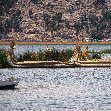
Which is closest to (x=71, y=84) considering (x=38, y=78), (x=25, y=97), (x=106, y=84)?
(x=106, y=84)

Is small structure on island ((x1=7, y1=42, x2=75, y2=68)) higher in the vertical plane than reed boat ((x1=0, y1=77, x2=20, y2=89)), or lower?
lower

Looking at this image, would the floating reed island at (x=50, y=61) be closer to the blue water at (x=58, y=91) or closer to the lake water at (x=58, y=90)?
the lake water at (x=58, y=90)

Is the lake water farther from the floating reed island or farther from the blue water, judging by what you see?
the floating reed island

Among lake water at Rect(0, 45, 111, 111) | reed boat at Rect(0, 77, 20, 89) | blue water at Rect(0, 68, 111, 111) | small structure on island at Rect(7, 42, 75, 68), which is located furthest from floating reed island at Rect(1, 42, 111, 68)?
reed boat at Rect(0, 77, 20, 89)

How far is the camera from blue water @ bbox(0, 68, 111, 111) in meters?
69.8

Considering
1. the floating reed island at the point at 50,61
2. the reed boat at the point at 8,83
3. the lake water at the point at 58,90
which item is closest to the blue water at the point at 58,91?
the lake water at the point at 58,90

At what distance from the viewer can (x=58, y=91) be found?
8538cm

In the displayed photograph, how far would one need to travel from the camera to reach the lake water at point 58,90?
2747 inches

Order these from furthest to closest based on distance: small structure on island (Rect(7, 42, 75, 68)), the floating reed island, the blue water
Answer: the floating reed island
small structure on island (Rect(7, 42, 75, 68))
the blue water

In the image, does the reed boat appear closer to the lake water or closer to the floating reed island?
the lake water

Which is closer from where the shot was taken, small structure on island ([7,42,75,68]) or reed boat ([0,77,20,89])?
reed boat ([0,77,20,89])

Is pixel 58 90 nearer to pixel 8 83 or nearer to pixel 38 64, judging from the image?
pixel 8 83

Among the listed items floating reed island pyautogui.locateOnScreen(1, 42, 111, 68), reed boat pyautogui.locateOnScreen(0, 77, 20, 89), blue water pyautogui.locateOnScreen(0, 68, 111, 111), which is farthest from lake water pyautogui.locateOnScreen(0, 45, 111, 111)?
floating reed island pyautogui.locateOnScreen(1, 42, 111, 68)

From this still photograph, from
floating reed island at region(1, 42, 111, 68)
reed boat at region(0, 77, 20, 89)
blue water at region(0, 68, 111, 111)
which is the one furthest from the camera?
floating reed island at region(1, 42, 111, 68)
